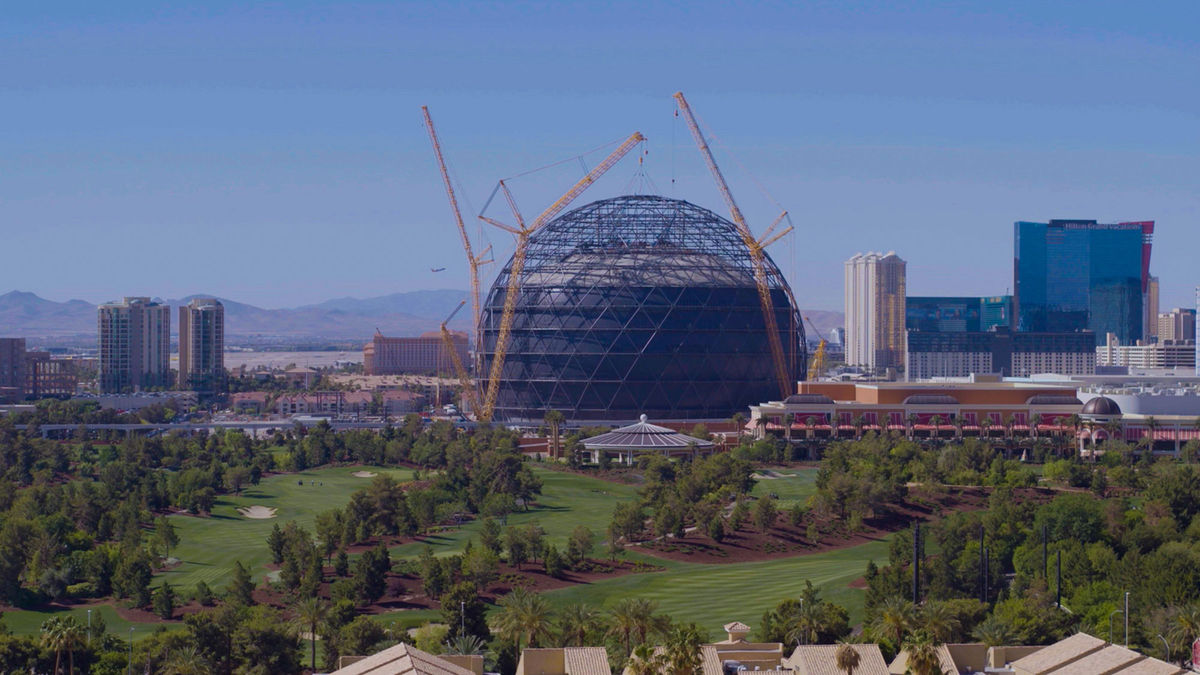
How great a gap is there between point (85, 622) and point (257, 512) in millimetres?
33218

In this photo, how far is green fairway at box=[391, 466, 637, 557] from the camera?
9094cm

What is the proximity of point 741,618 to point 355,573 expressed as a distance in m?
16.9

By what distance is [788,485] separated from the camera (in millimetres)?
112625

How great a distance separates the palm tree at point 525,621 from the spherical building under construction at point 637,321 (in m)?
93.3

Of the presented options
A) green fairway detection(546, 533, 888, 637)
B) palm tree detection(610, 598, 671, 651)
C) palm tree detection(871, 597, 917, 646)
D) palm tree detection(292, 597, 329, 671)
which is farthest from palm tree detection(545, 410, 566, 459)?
palm tree detection(871, 597, 917, 646)

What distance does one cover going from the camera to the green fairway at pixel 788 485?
346 feet

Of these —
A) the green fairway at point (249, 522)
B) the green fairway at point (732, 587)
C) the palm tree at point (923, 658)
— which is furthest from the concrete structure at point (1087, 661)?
the green fairway at point (249, 522)

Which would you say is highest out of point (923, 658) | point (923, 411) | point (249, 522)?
point (923, 411)

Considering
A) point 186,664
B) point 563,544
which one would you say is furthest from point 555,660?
point 563,544

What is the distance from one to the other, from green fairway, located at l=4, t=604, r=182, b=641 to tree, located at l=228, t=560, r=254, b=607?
2.95m

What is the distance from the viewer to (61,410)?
178625 millimetres

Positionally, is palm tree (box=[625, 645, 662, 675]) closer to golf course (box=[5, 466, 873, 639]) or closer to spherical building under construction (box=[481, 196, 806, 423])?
golf course (box=[5, 466, 873, 639])

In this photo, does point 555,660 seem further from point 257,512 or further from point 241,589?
point 257,512

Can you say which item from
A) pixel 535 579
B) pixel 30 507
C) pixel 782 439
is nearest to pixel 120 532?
pixel 30 507
